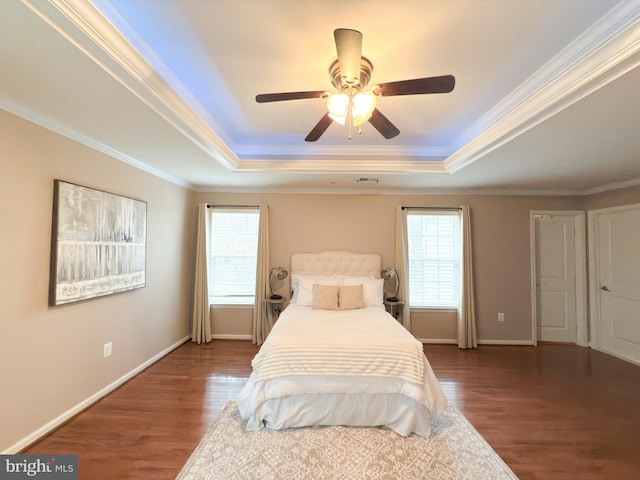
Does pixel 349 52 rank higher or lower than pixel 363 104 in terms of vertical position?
higher

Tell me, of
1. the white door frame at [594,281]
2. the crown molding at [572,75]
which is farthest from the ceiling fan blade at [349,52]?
the white door frame at [594,281]

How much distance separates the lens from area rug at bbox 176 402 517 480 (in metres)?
1.80

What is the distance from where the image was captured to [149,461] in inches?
75.8

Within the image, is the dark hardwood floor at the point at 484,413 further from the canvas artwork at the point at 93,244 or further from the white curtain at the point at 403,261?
the canvas artwork at the point at 93,244

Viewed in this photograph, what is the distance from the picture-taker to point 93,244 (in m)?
2.57

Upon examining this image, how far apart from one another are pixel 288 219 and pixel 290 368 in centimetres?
268

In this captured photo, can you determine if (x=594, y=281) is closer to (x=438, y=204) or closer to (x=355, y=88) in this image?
(x=438, y=204)

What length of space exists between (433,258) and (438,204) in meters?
0.85

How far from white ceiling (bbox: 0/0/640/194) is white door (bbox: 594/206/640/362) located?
127 centimetres

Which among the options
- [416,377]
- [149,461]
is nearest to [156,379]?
[149,461]

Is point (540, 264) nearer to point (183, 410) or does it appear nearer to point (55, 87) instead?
point (183, 410)

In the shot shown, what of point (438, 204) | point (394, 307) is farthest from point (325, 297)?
point (438, 204)

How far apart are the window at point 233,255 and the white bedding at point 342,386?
2361mm

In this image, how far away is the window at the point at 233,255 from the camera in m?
4.52
